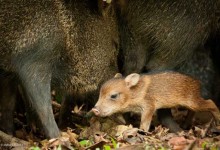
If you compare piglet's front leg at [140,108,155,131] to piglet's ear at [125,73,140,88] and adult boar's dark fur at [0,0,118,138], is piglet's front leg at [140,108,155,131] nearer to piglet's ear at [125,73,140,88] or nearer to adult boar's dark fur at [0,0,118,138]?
piglet's ear at [125,73,140,88]

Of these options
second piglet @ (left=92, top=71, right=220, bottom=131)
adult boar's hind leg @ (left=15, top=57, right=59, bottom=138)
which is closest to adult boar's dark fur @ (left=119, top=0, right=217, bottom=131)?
second piglet @ (left=92, top=71, right=220, bottom=131)

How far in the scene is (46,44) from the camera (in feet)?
21.4

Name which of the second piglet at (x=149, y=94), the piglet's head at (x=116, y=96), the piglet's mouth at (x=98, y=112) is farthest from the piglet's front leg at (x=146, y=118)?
the piglet's mouth at (x=98, y=112)

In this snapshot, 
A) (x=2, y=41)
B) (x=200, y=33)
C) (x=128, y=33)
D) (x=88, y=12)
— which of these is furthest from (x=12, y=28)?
(x=200, y=33)

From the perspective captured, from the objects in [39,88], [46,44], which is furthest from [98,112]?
[46,44]

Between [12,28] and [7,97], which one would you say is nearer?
[12,28]

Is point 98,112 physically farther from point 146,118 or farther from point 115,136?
point 146,118

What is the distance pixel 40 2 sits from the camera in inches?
259

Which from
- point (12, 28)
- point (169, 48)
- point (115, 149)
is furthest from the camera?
point (169, 48)

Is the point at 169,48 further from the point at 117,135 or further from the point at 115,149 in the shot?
the point at 115,149

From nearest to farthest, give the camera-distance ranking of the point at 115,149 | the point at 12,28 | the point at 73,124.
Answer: the point at 115,149 < the point at 12,28 < the point at 73,124

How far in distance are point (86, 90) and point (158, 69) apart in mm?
721

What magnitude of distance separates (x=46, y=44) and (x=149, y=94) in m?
1.02

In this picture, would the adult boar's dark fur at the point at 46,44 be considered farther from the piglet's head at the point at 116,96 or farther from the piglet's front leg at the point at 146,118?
the piglet's front leg at the point at 146,118
